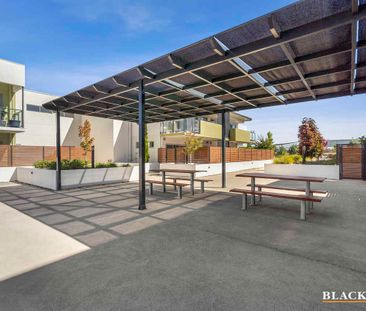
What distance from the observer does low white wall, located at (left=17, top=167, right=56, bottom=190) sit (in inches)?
431

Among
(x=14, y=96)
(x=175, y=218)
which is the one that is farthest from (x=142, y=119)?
(x=14, y=96)

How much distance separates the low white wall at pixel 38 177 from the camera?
35.9 feet

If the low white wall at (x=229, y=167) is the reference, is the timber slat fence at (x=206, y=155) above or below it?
above

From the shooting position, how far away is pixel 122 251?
13.1 feet

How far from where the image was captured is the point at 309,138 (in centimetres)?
1930

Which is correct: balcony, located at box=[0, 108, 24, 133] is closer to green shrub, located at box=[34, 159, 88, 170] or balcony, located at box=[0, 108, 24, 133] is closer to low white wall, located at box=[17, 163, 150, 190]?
low white wall, located at box=[17, 163, 150, 190]

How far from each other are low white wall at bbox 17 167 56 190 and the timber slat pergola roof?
336 cm

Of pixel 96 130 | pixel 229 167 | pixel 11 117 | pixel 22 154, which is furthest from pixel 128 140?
pixel 229 167

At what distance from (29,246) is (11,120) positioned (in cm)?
1441

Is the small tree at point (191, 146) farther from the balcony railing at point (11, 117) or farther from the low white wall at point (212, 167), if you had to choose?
the balcony railing at point (11, 117)

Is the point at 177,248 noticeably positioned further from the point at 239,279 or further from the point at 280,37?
the point at 280,37

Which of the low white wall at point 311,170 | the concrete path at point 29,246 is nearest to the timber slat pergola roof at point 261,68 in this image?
the concrete path at point 29,246

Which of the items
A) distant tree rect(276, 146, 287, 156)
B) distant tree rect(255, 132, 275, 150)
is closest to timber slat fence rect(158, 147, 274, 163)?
distant tree rect(255, 132, 275, 150)

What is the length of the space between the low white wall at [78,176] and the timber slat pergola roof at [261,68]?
3.26 m
